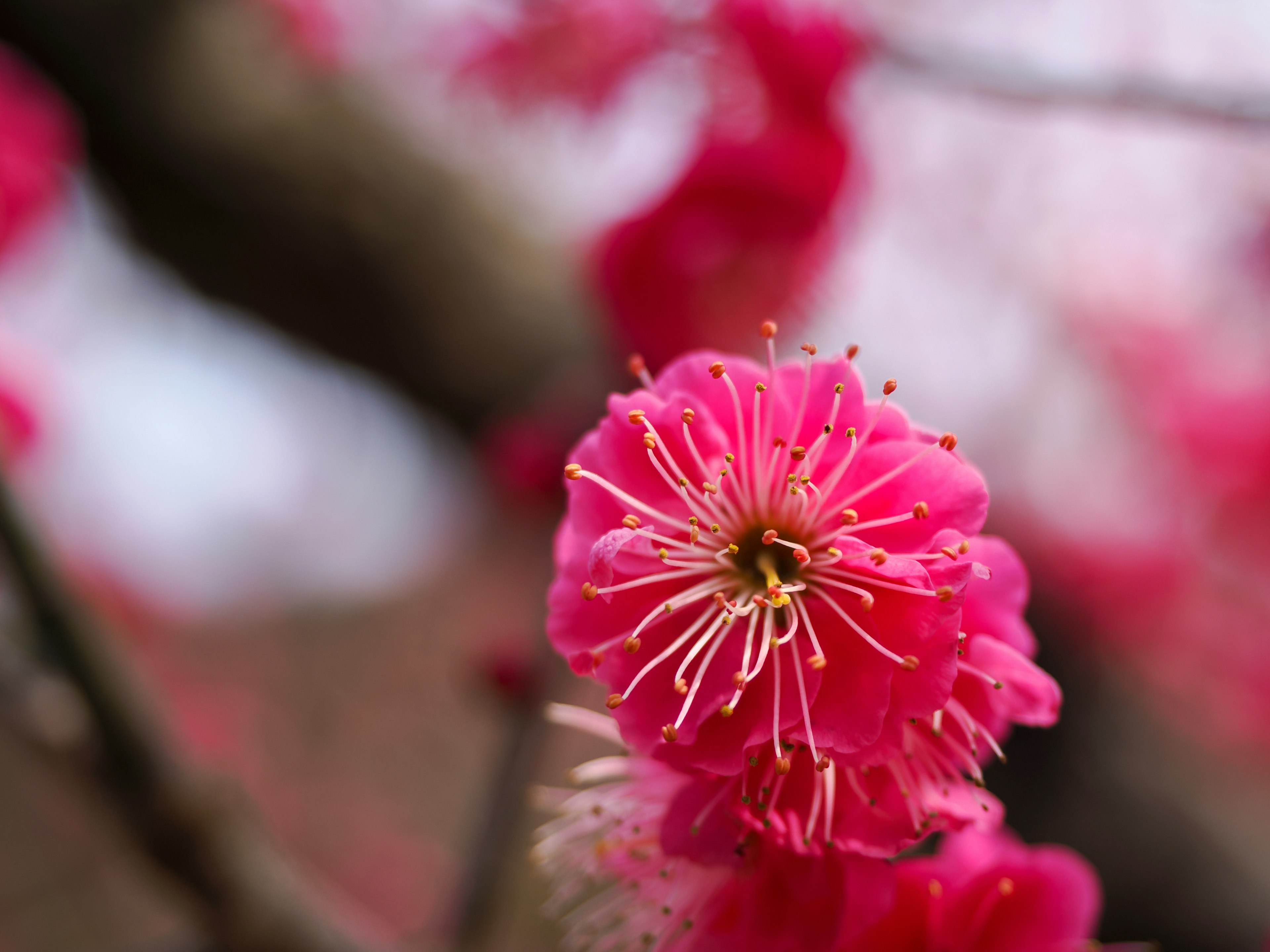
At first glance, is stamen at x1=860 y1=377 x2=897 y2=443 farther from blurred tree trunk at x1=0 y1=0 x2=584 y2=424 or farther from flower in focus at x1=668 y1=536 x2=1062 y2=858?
blurred tree trunk at x1=0 y1=0 x2=584 y2=424

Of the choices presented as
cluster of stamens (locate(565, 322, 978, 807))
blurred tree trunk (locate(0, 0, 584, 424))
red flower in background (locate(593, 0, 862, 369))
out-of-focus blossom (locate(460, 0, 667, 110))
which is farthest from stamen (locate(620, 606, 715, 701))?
blurred tree trunk (locate(0, 0, 584, 424))

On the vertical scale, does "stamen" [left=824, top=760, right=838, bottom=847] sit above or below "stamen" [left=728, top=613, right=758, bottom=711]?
below

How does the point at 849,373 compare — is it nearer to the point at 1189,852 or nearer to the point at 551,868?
the point at 551,868

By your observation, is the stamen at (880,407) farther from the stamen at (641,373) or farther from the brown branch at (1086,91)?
the brown branch at (1086,91)

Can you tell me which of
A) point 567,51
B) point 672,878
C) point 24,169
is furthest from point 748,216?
point 24,169

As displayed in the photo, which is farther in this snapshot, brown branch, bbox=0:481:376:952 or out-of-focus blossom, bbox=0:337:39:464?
out-of-focus blossom, bbox=0:337:39:464
